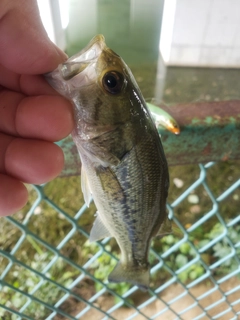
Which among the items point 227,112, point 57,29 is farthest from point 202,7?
point 227,112

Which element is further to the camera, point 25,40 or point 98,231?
point 98,231

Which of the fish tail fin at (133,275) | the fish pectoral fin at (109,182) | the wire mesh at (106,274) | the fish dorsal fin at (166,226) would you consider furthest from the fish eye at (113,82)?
the wire mesh at (106,274)

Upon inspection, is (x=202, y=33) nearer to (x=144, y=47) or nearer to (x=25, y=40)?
(x=144, y=47)

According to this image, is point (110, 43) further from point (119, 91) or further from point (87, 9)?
point (119, 91)

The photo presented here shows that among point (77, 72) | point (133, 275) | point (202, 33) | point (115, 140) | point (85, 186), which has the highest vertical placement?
point (77, 72)

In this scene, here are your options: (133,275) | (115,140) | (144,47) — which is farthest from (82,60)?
(144,47)

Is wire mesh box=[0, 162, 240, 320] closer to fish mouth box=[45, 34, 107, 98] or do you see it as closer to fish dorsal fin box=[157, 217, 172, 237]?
fish dorsal fin box=[157, 217, 172, 237]

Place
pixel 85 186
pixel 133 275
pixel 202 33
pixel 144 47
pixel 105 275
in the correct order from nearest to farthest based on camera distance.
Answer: pixel 85 186, pixel 133 275, pixel 105 275, pixel 202 33, pixel 144 47

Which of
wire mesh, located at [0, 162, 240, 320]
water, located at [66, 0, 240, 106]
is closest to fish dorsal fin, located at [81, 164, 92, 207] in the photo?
wire mesh, located at [0, 162, 240, 320]
